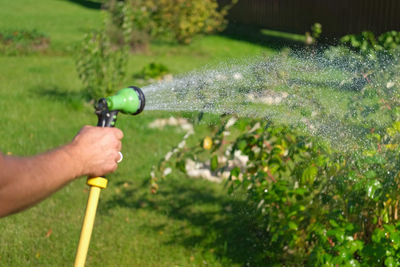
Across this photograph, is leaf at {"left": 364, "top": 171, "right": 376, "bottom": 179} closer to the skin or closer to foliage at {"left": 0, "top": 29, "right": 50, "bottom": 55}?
the skin

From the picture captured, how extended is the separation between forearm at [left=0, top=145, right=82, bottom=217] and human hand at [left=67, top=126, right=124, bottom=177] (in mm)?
29

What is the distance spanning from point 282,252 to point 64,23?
12654 mm

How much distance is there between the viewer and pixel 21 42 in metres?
9.98

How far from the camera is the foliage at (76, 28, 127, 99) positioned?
6098 millimetres

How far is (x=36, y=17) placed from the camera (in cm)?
1536

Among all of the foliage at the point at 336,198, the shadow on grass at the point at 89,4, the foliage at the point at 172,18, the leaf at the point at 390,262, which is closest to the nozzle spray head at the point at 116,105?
the foliage at the point at 336,198

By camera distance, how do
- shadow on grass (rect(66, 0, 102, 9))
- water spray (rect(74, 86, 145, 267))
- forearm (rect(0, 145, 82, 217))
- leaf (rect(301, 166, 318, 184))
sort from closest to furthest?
1. forearm (rect(0, 145, 82, 217))
2. water spray (rect(74, 86, 145, 267))
3. leaf (rect(301, 166, 318, 184))
4. shadow on grass (rect(66, 0, 102, 9))

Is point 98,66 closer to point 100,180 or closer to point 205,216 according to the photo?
point 205,216

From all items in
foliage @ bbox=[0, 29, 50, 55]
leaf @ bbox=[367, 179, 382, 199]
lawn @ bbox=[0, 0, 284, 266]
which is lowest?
foliage @ bbox=[0, 29, 50, 55]

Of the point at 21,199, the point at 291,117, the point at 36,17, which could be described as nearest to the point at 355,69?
the point at 291,117

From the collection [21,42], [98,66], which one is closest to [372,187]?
[98,66]

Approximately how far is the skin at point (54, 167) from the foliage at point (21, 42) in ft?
27.2

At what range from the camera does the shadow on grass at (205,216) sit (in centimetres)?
328

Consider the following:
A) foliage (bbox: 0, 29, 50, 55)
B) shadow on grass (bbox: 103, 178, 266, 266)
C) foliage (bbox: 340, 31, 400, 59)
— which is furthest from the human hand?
foliage (bbox: 0, 29, 50, 55)
